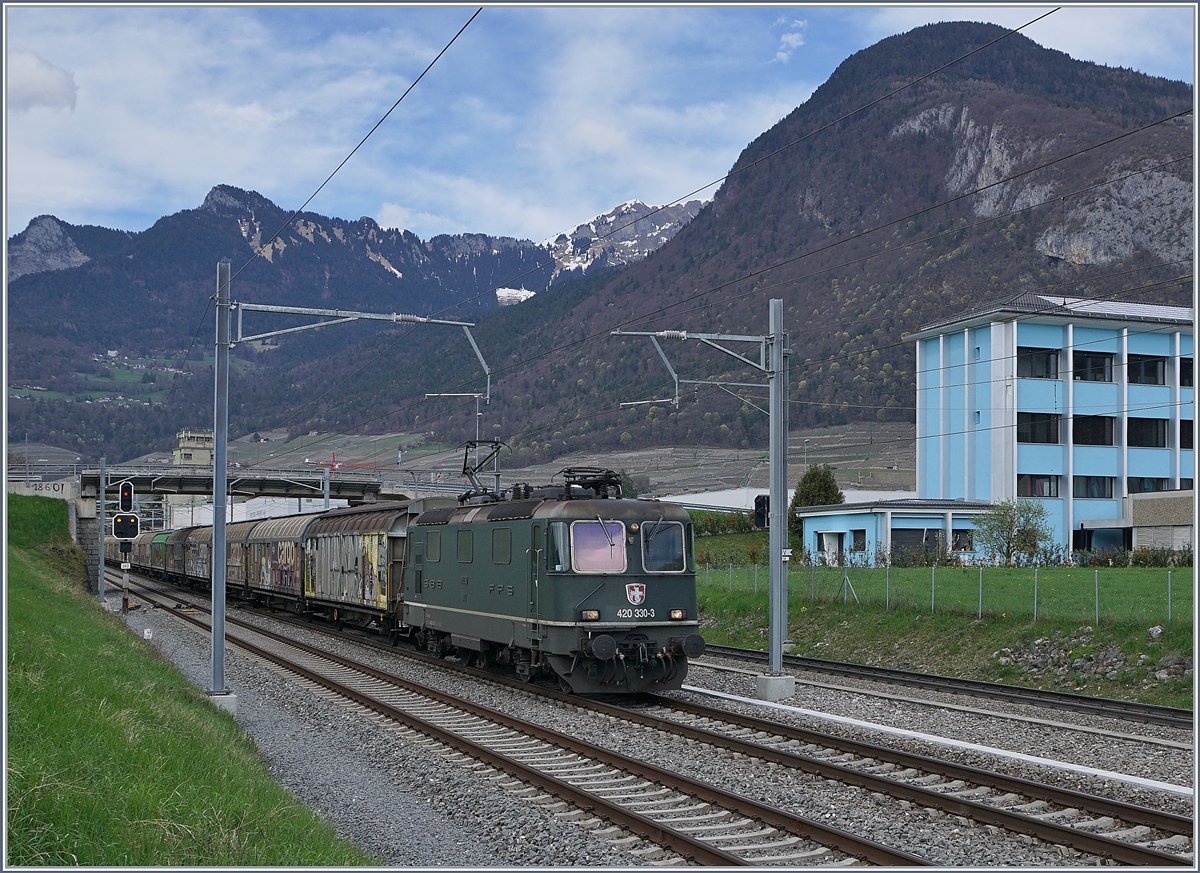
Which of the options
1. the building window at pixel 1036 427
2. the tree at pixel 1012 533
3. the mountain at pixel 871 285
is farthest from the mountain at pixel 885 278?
the tree at pixel 1012 533

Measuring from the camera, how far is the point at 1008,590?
30.4m

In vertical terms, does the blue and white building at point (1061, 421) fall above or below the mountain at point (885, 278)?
below

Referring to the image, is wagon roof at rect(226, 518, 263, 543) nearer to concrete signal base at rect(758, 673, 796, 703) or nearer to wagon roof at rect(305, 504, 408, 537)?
wagon roof at rect(305, 504, 408, 537)

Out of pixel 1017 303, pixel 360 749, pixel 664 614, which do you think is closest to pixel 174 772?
pixel 360 749

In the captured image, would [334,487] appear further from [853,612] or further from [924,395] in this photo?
[853,612]

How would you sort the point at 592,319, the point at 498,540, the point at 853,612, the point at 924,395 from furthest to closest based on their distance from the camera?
1. the point at 592,319
2. the point at 924,395
3. the point at 853,612
4. the point at 498,540

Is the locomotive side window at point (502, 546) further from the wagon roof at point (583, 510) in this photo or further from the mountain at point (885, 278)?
the mountain at point (885, 278)

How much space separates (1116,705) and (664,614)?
26.1 feet

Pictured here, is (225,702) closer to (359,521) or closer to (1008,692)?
(1008,692)

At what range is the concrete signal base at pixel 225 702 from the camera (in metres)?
16.7

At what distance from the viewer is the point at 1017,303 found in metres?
60.3

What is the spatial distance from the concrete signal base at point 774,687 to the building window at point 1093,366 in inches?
1843

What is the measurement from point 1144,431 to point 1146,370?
3.53 m

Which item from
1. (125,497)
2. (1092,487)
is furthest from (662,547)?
(1092,487)
